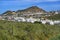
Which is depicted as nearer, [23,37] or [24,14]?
[23,37]

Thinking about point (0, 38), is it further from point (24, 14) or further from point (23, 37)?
point (24, 14)

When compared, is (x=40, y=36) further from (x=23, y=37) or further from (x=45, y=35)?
(x=23, y=37)

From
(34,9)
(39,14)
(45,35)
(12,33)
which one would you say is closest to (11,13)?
(34,9)

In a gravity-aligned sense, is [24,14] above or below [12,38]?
below

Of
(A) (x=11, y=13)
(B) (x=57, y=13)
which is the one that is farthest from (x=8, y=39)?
(B) (x=57, y=13)

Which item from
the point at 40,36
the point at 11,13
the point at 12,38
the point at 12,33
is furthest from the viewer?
the point at 11,13

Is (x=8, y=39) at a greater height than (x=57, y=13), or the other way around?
(x=8, y=39)

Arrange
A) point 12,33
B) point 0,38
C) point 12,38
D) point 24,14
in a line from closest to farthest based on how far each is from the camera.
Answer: point 0,38 → point 12,38 → point 12,33 → point 24,14

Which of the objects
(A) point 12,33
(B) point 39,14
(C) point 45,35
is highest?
(A) point 12,33

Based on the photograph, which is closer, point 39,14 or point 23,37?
point 23,37
